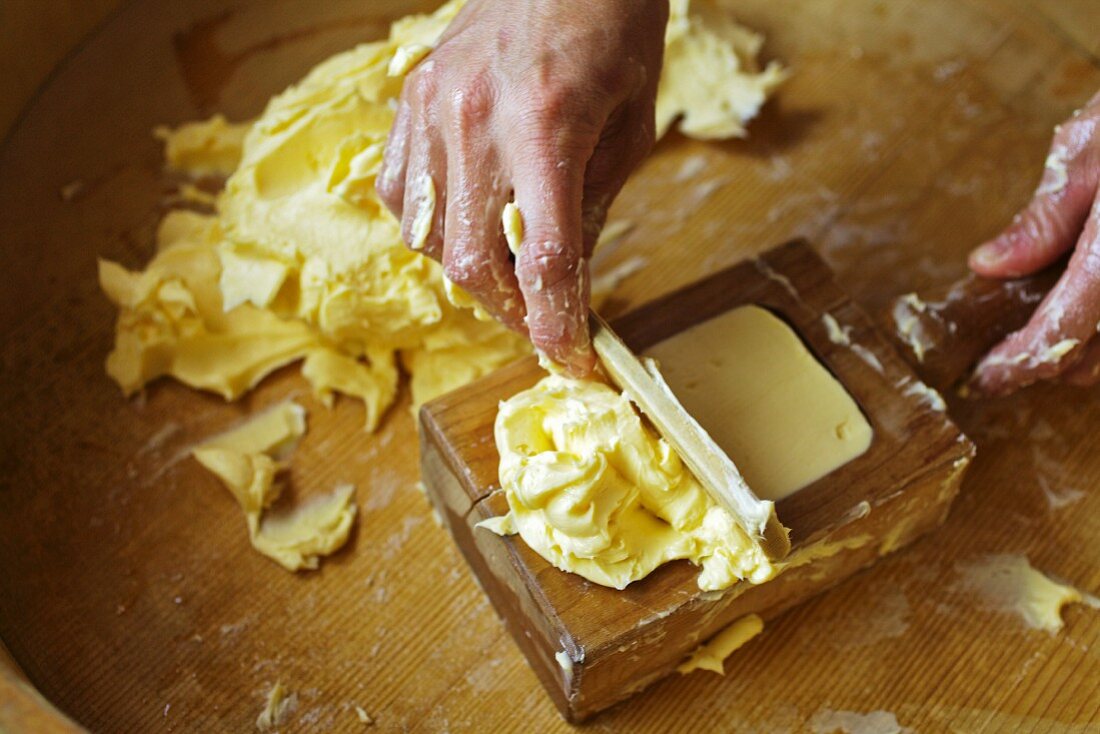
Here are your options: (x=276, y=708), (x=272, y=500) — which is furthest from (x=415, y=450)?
(x=276, y=708)

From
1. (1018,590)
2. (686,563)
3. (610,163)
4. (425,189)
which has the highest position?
(425,189)

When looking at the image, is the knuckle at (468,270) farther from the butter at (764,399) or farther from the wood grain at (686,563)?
the butter at (764,399)

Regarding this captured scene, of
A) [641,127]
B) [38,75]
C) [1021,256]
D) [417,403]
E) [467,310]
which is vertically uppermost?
[38,75]

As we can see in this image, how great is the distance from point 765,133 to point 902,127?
28cm

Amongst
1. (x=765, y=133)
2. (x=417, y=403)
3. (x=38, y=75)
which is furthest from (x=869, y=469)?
(x=38, y=75)

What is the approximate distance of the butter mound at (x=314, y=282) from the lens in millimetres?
1604

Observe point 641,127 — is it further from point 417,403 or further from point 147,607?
point 147,607

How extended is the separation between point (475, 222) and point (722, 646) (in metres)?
0.69

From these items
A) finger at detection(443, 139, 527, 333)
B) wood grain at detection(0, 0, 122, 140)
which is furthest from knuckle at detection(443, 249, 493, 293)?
wood grain at detection(0, 0, 122, 140)

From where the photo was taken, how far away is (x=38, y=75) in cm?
195

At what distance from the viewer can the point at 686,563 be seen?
52.1 inches

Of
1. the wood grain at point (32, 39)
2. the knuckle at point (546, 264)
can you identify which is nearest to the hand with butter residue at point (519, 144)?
the knuckle at point (546, 264)

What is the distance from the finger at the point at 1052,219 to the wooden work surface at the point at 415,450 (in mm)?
255

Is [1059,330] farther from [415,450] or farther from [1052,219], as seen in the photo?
[415,450]
